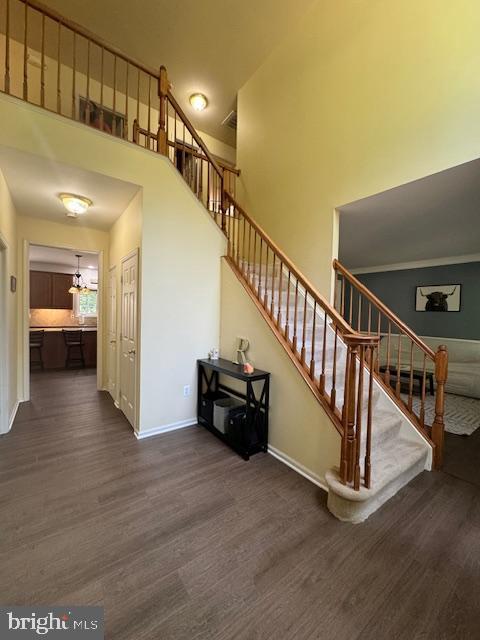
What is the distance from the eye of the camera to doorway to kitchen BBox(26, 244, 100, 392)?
6.45 meters

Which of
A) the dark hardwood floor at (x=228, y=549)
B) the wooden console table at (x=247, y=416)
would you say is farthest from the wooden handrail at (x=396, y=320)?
the wooden console table at (x=247, y=416)

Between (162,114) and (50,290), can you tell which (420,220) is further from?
(50,290)

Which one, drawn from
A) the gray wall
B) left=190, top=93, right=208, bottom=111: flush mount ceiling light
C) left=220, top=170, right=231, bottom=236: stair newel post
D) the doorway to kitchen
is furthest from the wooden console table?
left=190, top=93, right=208, bottom=111: flush mount ceiling light

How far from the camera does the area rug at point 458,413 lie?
3416 mm

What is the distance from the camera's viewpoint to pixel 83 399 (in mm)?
4348

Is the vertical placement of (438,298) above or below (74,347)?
above

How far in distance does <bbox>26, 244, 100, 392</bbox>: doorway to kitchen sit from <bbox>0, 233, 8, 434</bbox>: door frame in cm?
236

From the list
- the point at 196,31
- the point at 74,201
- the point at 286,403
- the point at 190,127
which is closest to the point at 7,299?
the point at 74,201

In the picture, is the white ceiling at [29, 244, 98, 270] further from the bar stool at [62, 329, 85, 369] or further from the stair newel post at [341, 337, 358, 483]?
the stair newel post at [341, 337, 358, 483]

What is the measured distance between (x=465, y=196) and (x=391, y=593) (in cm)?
357

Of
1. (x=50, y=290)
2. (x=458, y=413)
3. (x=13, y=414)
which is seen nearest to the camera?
(x=13, y=414)

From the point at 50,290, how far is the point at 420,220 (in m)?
8.75

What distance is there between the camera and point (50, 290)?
7.51 metres

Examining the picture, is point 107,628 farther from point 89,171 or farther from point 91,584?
point 89,171
